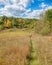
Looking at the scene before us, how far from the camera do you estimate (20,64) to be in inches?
437

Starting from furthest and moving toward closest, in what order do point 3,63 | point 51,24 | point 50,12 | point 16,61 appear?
1. point 50,12
2. point 51,24
3. point 16,61
4. point 3,63

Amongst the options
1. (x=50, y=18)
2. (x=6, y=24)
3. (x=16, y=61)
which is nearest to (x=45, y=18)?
(x=50, y=18)

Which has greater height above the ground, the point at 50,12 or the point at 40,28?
the point at 50,12

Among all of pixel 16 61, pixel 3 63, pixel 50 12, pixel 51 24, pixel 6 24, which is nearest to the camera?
pixel 3 63

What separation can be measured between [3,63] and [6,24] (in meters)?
104

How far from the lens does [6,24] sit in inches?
4471

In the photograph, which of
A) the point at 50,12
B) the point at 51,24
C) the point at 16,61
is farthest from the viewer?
the point at 50,12

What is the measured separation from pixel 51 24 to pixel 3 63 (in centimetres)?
5396

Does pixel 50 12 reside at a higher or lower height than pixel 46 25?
higher

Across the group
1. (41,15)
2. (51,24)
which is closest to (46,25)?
(51,24)

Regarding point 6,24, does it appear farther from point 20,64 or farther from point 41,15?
point 20,64

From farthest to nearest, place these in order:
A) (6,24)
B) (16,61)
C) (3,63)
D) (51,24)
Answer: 1. (6,24)
2. (51,24)
3. (16,61)
4. (3,63)

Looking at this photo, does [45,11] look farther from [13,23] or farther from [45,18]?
[13,23]

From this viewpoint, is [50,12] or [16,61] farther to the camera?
[50,12]
